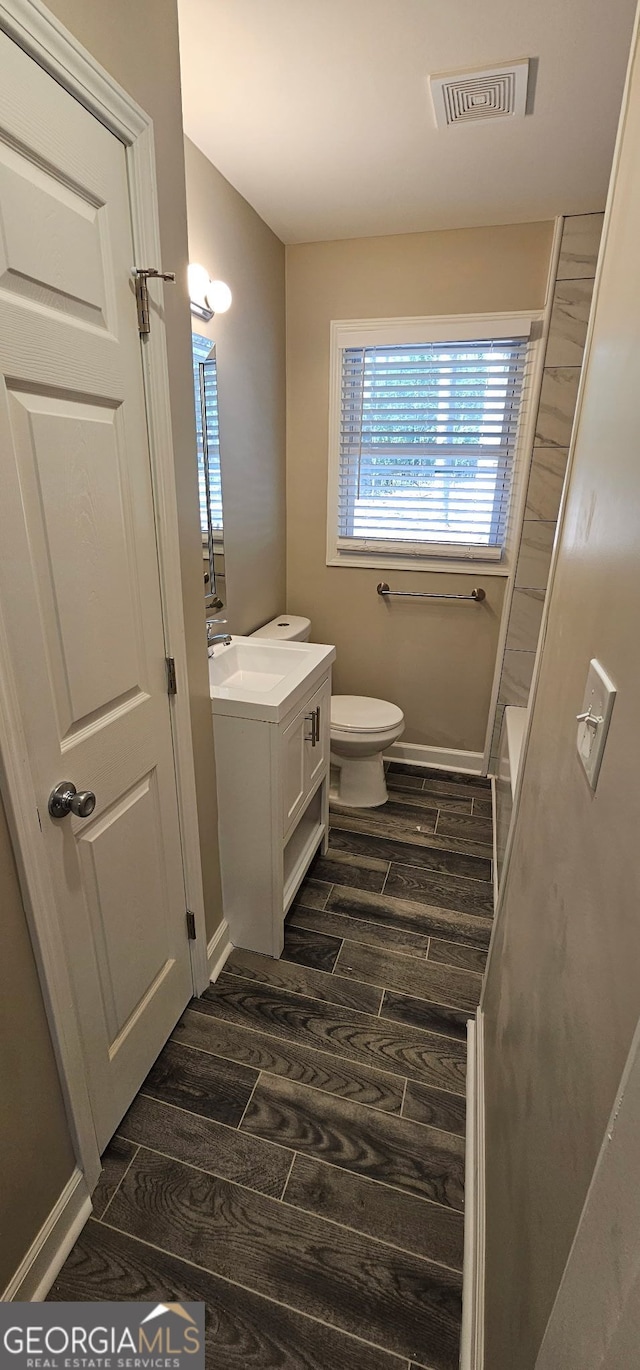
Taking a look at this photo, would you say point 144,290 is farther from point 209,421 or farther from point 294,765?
point 294,765

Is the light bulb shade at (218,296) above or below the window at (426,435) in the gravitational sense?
above

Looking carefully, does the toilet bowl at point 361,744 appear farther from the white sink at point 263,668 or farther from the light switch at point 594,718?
the light switch at point 594,718

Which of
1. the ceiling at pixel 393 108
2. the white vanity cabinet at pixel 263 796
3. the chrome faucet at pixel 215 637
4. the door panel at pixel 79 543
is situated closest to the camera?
the door panel at pixel 79 543

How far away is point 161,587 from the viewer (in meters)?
1.34

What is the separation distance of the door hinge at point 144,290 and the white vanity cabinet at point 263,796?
2.98 feet

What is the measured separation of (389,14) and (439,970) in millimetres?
2555

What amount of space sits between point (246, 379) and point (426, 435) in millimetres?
875

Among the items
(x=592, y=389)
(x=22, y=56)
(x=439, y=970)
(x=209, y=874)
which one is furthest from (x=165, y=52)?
(x=439, y=970)

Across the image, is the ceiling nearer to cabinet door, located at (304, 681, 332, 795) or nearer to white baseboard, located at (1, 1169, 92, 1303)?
cabinet door, located at (304, 681, 332, 795)

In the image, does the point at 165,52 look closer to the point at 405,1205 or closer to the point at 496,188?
the point at 496,188

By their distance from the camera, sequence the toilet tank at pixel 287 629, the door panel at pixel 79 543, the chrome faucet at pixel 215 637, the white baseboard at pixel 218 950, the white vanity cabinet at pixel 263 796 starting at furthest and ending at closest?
the toilet tank at pixel 287 629 → the chrome faucet at pixel 215 637 → the white baseboard at pixel 218 950 → the white vanity cabinet at pixel 263 796 → the door panel at pixel 79 543

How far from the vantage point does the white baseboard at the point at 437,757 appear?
10.3 feet

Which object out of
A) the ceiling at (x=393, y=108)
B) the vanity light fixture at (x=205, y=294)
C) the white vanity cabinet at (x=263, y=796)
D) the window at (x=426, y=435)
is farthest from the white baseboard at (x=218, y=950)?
the ceiling at (x=393, y=108)

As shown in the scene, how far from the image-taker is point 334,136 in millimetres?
1800
